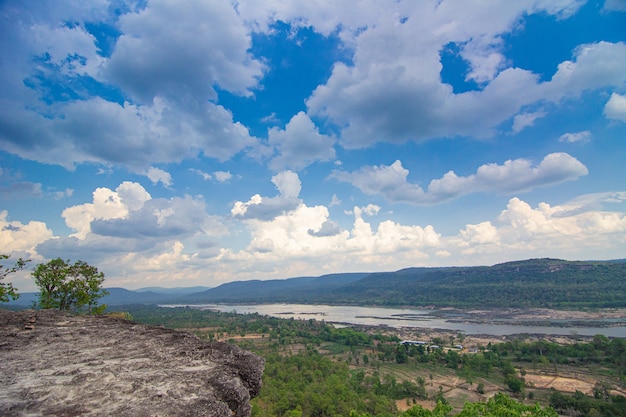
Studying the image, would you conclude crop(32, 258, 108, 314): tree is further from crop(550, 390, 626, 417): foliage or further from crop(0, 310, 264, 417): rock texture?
crop(550, 390, 626, 417): foliage

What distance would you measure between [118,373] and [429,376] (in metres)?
60.5

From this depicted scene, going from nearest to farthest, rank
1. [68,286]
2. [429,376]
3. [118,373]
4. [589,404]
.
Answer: [118,373]
[68,286]
[589,404]
[429,376]

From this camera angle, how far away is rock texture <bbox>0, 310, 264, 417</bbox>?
16.1 ft

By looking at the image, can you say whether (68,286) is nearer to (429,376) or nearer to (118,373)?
(118,373)

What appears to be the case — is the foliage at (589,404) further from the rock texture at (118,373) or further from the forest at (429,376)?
the rock texture at (118,373)

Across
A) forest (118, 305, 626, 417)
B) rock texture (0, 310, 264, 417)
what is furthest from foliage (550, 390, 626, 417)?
rock texture (0, 310, 264, 417)

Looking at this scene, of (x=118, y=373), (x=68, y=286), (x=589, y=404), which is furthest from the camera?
(x=589, y=404)

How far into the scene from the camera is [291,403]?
37.3 metres

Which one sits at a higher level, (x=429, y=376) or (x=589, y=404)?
(x=589, y=404)

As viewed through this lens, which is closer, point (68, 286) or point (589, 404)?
point (68, 286)

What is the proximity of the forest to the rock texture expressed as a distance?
620 inches

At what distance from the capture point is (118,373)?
6047 millimetres

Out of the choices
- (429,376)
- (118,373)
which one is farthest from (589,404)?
(118,373)

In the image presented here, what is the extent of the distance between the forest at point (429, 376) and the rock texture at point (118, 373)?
620 inches
